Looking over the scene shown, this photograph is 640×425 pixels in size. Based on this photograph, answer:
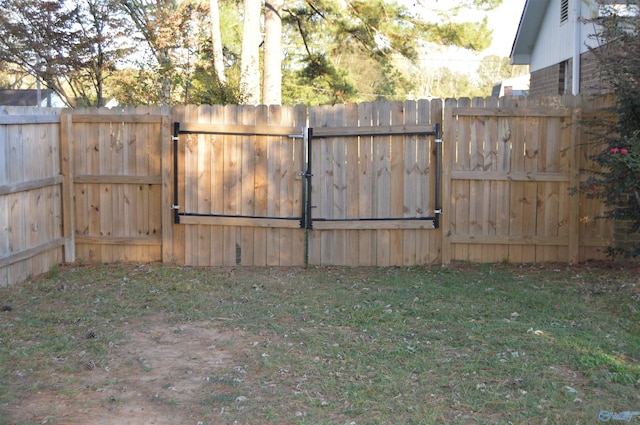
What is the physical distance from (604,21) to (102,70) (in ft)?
42.8

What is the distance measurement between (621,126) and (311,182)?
3.61 meters

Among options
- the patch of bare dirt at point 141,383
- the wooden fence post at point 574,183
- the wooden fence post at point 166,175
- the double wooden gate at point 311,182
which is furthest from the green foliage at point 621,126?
the wooden fence post at point 166,175

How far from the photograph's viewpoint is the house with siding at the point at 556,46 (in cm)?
1405

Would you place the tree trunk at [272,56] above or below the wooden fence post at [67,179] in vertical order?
above

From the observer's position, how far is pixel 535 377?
5.14 m

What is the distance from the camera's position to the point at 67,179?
9703 mm

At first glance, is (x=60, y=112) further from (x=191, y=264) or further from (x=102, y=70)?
(x=102, y=70)

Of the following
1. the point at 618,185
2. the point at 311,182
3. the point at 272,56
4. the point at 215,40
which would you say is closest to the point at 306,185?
the point at 311,182

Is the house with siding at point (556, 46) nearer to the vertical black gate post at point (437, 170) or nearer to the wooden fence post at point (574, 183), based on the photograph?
the wooden fence post at point (574, 183)

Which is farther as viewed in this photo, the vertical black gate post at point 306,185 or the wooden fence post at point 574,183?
the vertical black gate post at point 306,185

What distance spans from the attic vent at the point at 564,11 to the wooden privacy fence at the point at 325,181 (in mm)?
7200

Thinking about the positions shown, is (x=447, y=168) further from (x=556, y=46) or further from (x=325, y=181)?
(x=556, y=46)

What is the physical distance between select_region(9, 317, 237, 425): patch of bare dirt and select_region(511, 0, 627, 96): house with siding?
31.2 ft

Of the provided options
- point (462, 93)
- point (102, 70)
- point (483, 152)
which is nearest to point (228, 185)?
point (483, 152)
